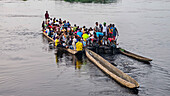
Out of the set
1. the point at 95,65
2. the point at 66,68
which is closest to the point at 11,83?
the point at 66,68

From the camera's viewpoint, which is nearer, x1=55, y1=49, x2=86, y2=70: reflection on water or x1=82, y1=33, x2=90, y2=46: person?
x1=55, y1=49, x2=86, y2=70: reflection on water

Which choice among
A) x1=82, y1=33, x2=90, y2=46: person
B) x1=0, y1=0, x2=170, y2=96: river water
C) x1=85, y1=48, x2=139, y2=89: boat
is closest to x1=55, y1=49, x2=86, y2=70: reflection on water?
x1=0, y1=0, x2=170, y2=96: river water

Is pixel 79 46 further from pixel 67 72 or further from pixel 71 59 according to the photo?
pixel 67 72

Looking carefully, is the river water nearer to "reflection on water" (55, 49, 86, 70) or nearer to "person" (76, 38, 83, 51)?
"reflection on water" (55, 49, 86, 70)

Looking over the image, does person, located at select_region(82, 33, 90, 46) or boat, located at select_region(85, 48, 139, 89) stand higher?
person, located at select_region(82, 33, 90, 46)

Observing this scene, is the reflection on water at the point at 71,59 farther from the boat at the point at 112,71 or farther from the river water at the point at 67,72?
the boat at the point at 112,71

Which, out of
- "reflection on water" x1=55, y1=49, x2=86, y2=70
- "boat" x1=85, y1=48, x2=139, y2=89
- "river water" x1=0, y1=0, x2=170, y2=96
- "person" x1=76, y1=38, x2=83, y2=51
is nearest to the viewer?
"boat" x1=85, y1=48, x2=139, y2=89

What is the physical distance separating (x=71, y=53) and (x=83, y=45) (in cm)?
130

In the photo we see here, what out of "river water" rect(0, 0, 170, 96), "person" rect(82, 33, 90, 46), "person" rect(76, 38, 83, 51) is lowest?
"river water" rect(0, 0, 170, 96)

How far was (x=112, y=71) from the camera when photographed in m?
17.1

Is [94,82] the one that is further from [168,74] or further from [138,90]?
[168,74]

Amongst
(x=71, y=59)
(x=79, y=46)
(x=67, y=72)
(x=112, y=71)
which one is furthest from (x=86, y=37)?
(x=112, y=71)

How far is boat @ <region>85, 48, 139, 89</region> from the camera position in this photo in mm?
14305

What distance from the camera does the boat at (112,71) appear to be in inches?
563
